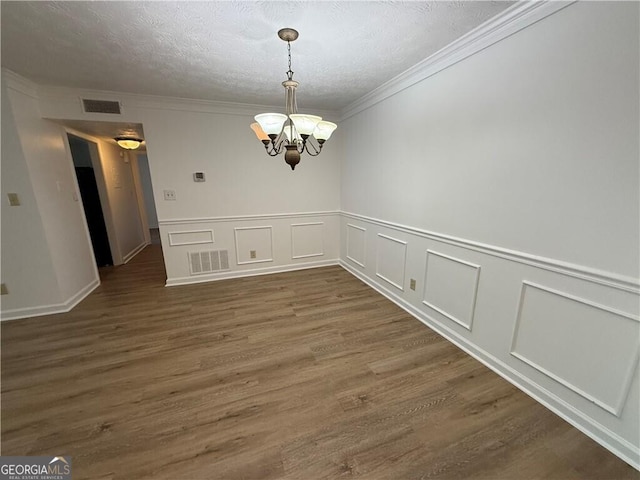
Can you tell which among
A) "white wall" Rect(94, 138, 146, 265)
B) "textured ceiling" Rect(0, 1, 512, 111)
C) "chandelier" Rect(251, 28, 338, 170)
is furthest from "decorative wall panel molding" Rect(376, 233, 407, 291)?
"white wall" Rect(94, 138, 146, 265)

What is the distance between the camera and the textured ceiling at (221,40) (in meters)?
1.56

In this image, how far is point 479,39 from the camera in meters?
1.83

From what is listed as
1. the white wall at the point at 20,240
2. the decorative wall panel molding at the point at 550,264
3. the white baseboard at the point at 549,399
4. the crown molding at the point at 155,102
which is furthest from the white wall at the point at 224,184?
the white baseboard at the point at 549,399

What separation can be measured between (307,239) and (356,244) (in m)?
0.85

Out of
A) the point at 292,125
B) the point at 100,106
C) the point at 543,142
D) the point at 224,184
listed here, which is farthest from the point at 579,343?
the point at 100,106

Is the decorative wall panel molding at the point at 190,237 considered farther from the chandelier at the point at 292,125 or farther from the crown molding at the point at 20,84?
the chandelier at the point at 292,125

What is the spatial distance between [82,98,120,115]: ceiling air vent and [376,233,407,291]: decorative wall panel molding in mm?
3558

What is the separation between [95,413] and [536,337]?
2.96 meters

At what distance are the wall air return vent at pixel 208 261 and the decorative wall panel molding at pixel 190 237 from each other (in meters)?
0.18

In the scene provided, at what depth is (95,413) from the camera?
1.63 m

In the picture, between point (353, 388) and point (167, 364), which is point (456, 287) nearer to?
point (353, 388)

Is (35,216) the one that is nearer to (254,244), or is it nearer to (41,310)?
(41,310)

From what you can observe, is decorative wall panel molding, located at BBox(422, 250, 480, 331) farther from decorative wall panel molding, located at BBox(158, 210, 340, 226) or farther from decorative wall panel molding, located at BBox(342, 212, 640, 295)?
decorative wall panel molding, located at BBox(158, 210, 340, 226)

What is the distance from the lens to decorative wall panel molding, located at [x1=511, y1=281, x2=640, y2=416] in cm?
135
